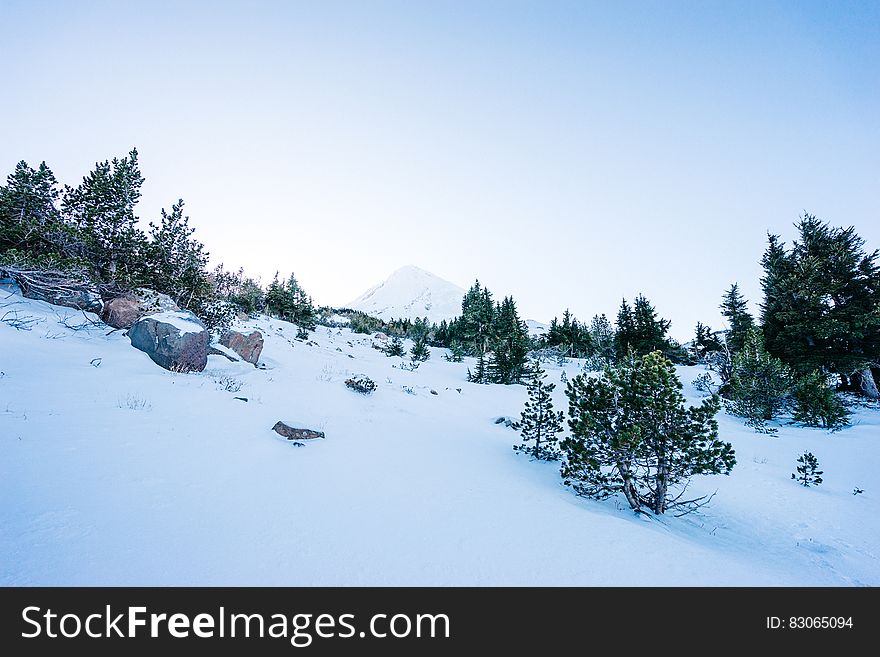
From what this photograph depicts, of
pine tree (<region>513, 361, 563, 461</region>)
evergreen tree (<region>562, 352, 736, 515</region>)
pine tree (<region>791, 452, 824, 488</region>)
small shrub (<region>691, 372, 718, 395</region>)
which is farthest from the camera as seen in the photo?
small shrub (<region>691, 372, 718, 395</region>)

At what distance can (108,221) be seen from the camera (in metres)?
12.7

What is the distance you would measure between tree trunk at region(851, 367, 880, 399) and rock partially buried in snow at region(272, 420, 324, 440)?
29875 mm

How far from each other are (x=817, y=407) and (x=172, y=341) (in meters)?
23.9

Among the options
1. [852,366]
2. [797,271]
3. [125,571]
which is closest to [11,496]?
[125,571]

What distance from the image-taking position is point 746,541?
512 centimetres

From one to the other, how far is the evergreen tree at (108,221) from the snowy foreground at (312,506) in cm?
424

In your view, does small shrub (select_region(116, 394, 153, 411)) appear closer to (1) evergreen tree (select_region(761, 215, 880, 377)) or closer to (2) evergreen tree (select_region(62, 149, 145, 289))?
(2) evergreen tree (select_region(62, 149, 145, 289))

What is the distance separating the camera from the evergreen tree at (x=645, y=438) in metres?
5.30

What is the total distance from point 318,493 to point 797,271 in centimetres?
3132

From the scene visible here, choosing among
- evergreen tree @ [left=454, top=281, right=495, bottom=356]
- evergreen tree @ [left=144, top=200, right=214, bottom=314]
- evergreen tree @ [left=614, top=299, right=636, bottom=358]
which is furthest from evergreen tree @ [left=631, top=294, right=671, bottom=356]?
evergreen tree @ [left=144, top=200, right=214, bottom=314]

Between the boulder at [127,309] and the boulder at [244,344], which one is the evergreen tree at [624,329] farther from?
the boulder at [127,309]

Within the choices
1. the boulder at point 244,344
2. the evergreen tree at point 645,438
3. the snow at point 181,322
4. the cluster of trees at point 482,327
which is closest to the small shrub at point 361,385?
the boulder at point 244,344

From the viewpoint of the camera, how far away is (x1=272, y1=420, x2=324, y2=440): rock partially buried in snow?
20.1 ft
